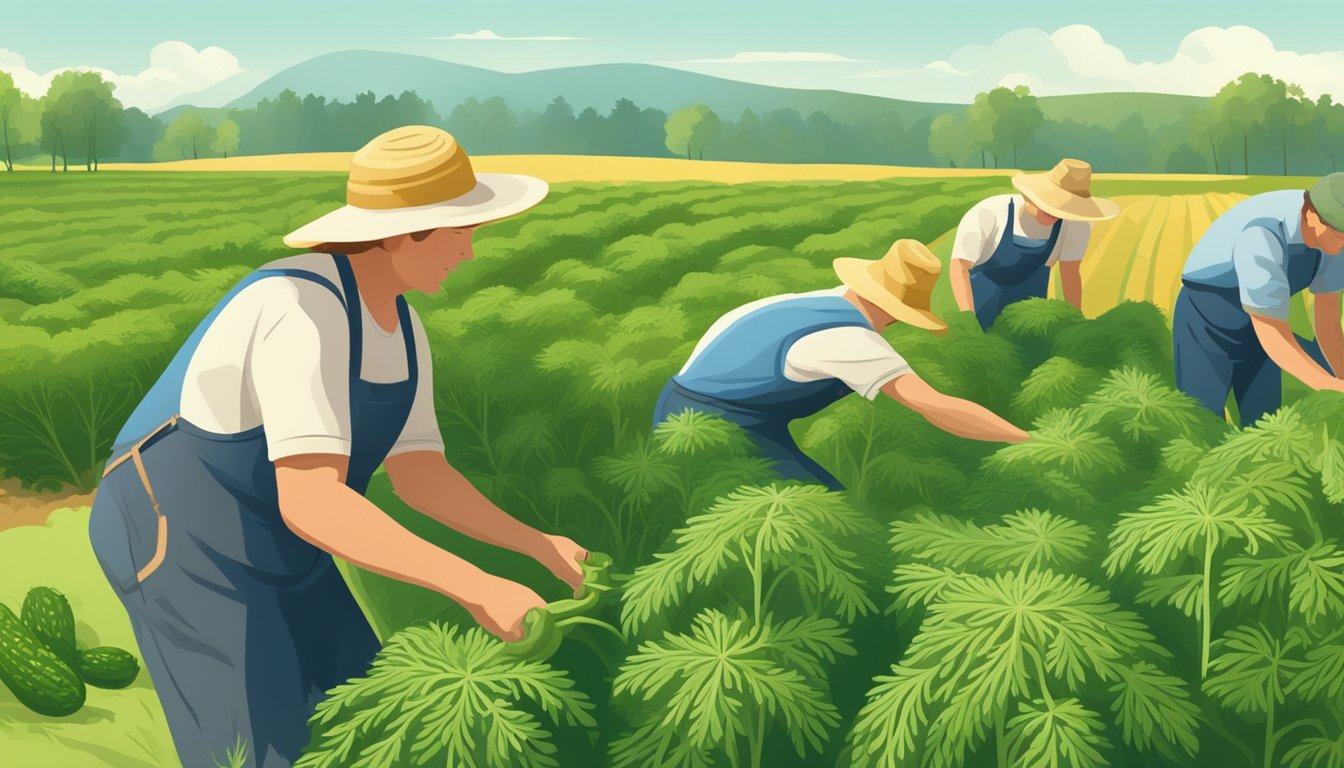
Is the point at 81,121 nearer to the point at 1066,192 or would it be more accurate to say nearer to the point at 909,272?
the point at 1066,192

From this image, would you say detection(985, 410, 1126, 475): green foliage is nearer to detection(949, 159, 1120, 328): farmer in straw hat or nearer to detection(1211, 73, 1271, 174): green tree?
detection(949, 159, 1120, 328): farmer in straw hat

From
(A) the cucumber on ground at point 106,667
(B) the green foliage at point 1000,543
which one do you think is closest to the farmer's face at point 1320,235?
(B) the green foliage at point 1000,543

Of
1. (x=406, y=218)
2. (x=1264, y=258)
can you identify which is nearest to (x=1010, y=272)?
(x=1264, y=258)

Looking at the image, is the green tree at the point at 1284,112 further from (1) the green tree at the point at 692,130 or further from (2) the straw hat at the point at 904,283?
(2) the straw hat at the point at 904,283

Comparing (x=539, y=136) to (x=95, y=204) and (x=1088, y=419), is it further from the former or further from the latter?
(x=1088, y=419)

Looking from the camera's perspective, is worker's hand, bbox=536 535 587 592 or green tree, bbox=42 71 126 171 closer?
worker's hand, bbox=536 535 587 592

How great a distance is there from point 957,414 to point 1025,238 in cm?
374

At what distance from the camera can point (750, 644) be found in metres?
1.75

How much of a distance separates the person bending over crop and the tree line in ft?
197

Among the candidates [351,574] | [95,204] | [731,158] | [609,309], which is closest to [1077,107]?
[731,158]

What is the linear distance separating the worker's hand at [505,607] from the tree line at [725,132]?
6269 centimetres

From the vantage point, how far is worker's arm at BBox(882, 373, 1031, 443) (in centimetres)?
280

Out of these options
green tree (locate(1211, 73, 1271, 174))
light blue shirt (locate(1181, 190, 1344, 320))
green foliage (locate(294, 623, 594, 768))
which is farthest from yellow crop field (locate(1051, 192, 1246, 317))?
green tree (locate(1211, 73, 1271, 174))

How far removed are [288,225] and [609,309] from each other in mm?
10892
